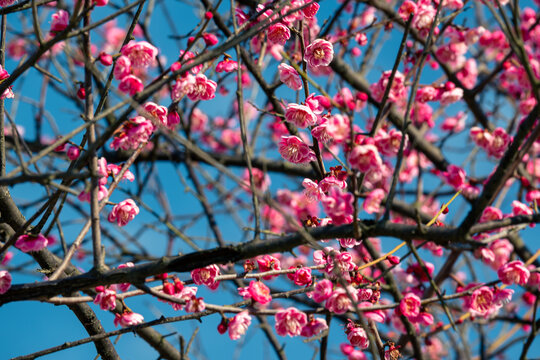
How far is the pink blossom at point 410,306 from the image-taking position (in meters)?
2.10

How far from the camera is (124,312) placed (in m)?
2.15

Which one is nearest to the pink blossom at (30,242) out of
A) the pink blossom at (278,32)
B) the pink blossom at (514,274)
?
the pink blossom at (278,32)

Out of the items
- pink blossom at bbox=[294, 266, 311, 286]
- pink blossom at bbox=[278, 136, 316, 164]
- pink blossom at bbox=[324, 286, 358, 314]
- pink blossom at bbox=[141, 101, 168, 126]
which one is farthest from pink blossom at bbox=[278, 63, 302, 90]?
pink blossom at bbox=[324, 286, 358, 314]

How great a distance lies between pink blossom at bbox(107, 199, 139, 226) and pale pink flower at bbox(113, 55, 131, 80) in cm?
55

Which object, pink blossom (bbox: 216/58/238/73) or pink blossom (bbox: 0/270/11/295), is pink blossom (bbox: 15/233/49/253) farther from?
pink blossom (bbox: 216/58/238/73)

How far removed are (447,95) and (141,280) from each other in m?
2.84

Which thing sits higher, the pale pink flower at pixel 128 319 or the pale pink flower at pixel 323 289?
the pale pink flower at pixel 128 319

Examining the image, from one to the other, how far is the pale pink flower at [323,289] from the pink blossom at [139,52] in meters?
1.08

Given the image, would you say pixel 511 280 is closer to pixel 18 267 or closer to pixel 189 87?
pixel 189 87

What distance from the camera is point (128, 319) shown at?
6.84ft

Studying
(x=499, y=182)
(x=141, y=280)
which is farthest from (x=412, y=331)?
(x=141, y=280)

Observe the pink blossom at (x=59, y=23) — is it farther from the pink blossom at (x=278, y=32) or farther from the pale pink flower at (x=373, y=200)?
the pale pink flower at (x=373, y=200)

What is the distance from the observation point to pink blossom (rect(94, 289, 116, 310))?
189cm

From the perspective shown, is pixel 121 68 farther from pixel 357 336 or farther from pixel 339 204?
pixel 357 336
